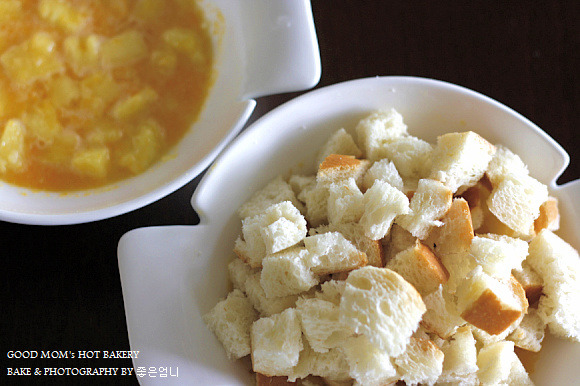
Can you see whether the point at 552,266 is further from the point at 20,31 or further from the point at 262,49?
the point at 20,31

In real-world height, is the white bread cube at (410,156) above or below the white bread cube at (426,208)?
above

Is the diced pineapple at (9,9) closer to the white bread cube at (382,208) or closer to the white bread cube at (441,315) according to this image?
the white bread cube at (382,208)

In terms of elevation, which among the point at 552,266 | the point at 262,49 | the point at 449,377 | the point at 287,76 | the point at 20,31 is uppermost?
the point at 20,31

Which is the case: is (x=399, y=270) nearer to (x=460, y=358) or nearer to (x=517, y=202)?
(x=460, y=358)

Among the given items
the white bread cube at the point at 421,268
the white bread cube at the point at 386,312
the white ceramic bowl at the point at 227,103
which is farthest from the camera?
the white ceramic bowl at the point at 227,103

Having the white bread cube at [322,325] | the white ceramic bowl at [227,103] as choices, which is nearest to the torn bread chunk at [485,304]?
the white bread cube at [322,325]

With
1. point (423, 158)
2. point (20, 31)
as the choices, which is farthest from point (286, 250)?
point (20, 31)

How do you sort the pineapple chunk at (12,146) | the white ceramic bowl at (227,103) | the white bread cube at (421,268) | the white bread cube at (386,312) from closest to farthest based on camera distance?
the white bread cube at (386,312) < the white bread cube at (421,268) < the white ceramic bowl at (227,103) < the pineapple chunk at (12,146)

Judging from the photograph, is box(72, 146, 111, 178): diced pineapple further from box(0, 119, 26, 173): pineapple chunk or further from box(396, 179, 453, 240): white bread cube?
box(396, 179, 453, 240): white bread cube
